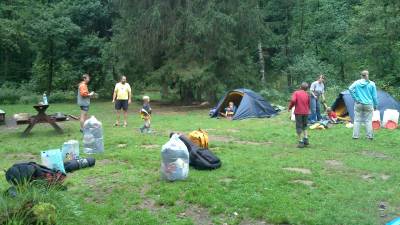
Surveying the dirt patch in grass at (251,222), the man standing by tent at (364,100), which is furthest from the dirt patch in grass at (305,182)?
the man standing by tent at (364,100)

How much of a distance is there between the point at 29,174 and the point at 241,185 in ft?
9.68

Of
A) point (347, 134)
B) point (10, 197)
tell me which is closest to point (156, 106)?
point (347, 134)

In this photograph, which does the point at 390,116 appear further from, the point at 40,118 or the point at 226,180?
the point at 40,118

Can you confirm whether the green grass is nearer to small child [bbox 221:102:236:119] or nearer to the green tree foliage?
small child [bbox 221:102:236:119]

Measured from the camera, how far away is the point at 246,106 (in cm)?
1738

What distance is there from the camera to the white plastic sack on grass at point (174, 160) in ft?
23.5

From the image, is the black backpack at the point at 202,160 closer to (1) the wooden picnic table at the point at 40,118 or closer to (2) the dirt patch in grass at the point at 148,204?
(2) the dirt patch in grass at the point at 148,204

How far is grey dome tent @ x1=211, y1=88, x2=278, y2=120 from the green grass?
515cm

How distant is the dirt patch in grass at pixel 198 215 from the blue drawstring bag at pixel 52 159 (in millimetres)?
2549

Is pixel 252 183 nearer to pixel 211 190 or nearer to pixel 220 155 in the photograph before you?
pixel 211 190

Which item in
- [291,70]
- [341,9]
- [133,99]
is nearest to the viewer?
[291,70]

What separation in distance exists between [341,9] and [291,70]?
8979 mm

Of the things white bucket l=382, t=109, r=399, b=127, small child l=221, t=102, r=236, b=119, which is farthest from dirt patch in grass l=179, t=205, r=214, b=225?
small child l=221, t=102, r=236, b=119

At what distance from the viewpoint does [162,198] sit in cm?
639
